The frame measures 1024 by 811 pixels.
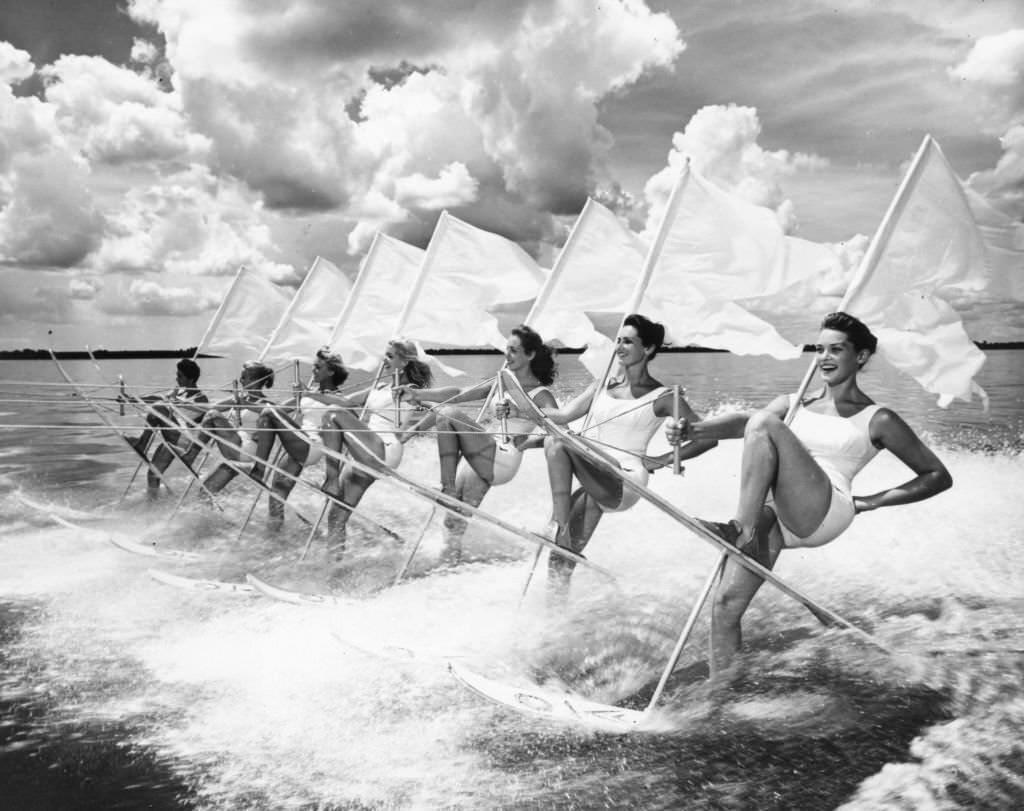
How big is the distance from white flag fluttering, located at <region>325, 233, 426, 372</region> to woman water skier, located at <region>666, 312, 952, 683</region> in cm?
812

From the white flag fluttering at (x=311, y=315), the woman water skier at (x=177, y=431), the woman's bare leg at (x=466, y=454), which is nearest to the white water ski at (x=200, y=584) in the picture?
the woman's bare leg at (x=466, y=454)

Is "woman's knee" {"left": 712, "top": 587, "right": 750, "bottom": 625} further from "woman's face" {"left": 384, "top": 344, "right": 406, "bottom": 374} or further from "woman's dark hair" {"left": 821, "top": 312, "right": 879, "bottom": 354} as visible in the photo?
"woman's face" {"left": 384, "top": 344, "right": 406, "bottom": 374}

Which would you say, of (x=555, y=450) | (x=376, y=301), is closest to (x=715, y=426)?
(x=555, y=450)

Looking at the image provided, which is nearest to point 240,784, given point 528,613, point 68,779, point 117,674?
point 68,779

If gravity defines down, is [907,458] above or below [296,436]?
above

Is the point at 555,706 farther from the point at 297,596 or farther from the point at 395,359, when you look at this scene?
the point at 395,359

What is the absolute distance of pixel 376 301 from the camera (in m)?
12.5

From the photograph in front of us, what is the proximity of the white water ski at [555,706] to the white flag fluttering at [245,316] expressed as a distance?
929cm

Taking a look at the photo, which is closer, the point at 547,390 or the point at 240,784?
the point at 240,784

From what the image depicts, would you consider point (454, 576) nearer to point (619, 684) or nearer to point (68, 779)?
point (619, 684)

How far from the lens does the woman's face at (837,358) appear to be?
15.5 ft

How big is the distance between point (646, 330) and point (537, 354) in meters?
1.46

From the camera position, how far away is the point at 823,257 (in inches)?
283

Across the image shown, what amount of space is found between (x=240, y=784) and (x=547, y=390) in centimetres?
416
